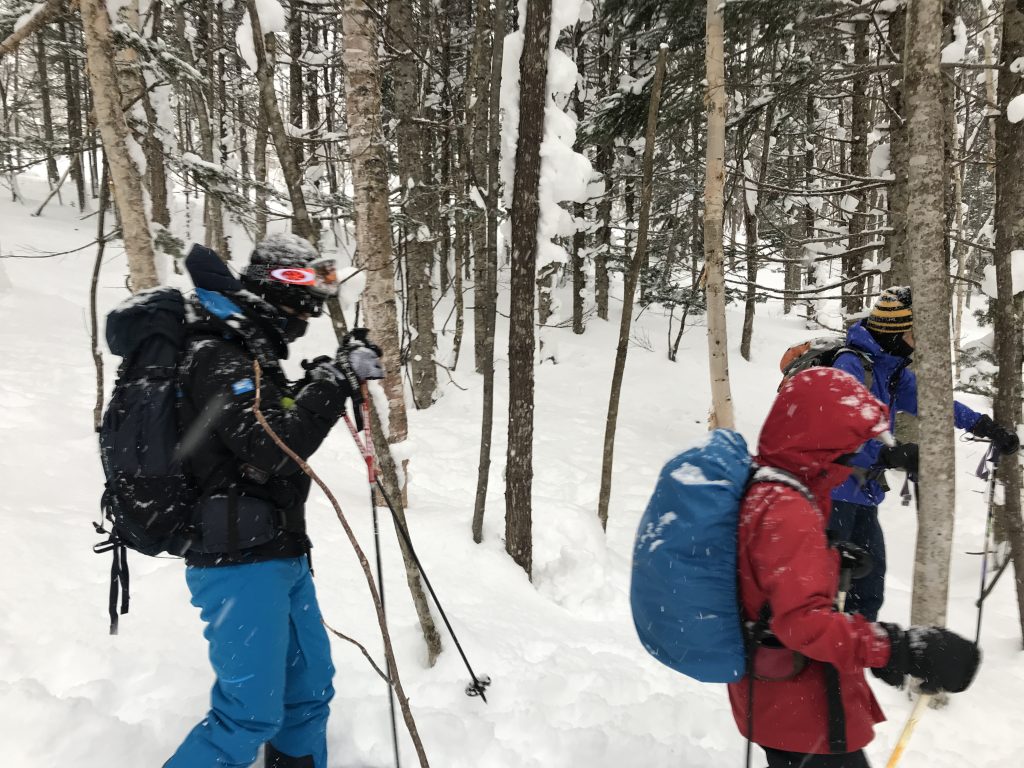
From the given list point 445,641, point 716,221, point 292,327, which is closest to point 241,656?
point 292,327

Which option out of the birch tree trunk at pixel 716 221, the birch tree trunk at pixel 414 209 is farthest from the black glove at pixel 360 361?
the birch tree trunk at pixel 414 209

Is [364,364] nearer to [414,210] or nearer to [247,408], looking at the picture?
[247,408]

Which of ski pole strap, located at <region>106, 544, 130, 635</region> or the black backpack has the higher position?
the black backpack

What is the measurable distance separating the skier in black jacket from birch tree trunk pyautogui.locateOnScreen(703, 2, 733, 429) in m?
3.76

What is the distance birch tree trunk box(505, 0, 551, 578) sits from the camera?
4215mm

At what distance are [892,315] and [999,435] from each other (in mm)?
970

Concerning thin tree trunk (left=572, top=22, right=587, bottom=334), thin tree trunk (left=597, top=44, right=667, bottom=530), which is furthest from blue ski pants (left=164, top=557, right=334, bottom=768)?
thin tree trunk (left=572, top=22, right=587, bottom=334)

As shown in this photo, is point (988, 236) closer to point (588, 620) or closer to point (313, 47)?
point (588, 620)

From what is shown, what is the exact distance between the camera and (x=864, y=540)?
3562 mm

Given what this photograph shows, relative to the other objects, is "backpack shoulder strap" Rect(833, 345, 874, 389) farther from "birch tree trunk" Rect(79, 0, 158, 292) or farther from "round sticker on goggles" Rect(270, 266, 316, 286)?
"birch tree trunk" Rect(79, 0, 158, 292)

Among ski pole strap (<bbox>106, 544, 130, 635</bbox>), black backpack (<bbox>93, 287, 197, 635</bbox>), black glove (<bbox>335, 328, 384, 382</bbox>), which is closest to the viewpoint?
black backpack (<bbox>93, 287, 197, 635</bbox>)

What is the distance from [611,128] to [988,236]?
313 inches

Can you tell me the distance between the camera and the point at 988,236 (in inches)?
398

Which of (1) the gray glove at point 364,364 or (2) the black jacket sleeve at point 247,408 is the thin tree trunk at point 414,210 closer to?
(1) the gray glove at point 364,364
